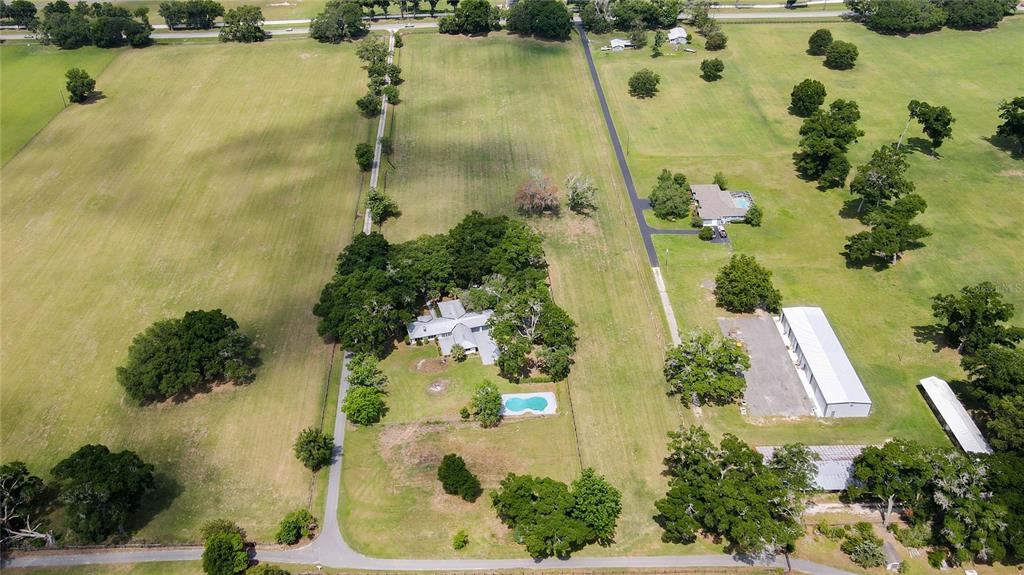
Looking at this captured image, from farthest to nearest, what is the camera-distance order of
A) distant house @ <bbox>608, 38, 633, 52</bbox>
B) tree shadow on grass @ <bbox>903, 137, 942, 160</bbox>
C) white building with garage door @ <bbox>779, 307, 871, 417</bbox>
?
distant house @ <bbox>608, 38, 633, 52</bbox> → tree shadow on grass @ <bbox>903, 137, 942, 160</bbox> → white building with garage door @ <bbox>779, 307, 871, 417</bbox>

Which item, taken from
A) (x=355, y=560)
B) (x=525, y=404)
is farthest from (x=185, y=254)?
(x=355, y=560)

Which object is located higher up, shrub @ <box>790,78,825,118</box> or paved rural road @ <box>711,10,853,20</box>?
paved rural road @ <box>711,10,853,20</box>

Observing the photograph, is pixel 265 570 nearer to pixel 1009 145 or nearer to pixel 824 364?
pixel 824 364

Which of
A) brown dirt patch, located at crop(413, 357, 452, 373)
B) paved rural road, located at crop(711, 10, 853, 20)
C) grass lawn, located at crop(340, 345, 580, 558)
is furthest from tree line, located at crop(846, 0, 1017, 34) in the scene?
brown dirt patch, located at crop(413, 357, 452, 373)

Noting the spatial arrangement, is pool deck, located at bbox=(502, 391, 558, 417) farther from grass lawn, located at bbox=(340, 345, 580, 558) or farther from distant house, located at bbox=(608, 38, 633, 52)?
distant house, located at bbox=(608, 38, 633, 52)

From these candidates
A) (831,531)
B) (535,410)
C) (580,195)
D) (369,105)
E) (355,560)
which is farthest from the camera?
(369,105)

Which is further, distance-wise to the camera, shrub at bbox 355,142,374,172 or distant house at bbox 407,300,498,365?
shrub at bbox 355,142,374,172

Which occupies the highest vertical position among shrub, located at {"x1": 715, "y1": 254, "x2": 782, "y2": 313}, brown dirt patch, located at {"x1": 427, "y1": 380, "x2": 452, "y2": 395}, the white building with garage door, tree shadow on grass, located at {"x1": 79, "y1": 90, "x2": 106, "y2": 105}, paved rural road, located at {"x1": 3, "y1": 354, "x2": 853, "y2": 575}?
tree shadow on grass, located at {"x1": 79, "y1": 90, "x2": 106, "y2": 105}

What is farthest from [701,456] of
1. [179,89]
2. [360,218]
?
[179,89]

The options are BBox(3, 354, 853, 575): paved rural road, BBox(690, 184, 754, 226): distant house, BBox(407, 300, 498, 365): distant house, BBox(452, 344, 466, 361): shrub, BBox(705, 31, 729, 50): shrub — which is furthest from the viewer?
BBox(705, 31, 729, 50): shrub
